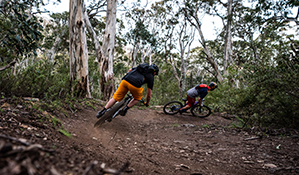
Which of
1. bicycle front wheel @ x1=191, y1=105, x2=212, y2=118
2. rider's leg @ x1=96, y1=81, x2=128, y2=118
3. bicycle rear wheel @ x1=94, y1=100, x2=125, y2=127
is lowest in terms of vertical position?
bicycle front wheel @ x1=191, y1=105, x2=212, y2=118

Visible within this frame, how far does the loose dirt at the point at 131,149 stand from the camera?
3.35 ft

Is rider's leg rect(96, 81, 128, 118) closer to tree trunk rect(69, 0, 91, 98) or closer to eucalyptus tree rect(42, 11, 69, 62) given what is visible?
tree trunk rect(69, 0, 91, 98)

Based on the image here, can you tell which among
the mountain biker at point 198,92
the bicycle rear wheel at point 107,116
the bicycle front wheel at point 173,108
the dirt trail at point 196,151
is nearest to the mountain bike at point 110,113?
the bicycle rear wheel at point 107,116

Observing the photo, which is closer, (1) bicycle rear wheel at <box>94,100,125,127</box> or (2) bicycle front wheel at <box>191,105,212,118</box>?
(1) bicycle rear wheel at <box>94,100,125,127</box>

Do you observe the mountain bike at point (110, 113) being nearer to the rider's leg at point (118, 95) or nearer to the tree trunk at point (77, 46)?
the rider's leg at point (118, 95)

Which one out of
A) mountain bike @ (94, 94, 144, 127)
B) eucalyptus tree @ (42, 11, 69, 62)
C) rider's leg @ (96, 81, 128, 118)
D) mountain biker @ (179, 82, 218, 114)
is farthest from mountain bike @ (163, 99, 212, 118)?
eucalyptus tree @ (42, 11, 69, 62)

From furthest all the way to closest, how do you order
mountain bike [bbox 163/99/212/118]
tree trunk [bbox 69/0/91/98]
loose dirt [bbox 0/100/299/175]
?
mountain bike [bbox 163/99/212/118] → tree trunk [bbox 69/0/91/98] → loose dirt [bbox 0/100/299/175]

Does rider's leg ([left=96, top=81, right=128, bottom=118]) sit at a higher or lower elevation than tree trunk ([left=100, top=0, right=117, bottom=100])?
lower

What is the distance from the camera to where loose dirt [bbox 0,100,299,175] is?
3.35 feet

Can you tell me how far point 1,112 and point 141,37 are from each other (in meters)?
19.5

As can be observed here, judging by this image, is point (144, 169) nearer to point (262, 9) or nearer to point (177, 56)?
point (262, 9)

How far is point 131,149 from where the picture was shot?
3523mm

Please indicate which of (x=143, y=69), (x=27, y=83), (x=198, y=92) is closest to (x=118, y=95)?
(x=143, y=69)

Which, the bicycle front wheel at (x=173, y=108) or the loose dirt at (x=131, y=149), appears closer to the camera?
the loose dirt at (x=131, y=149)
